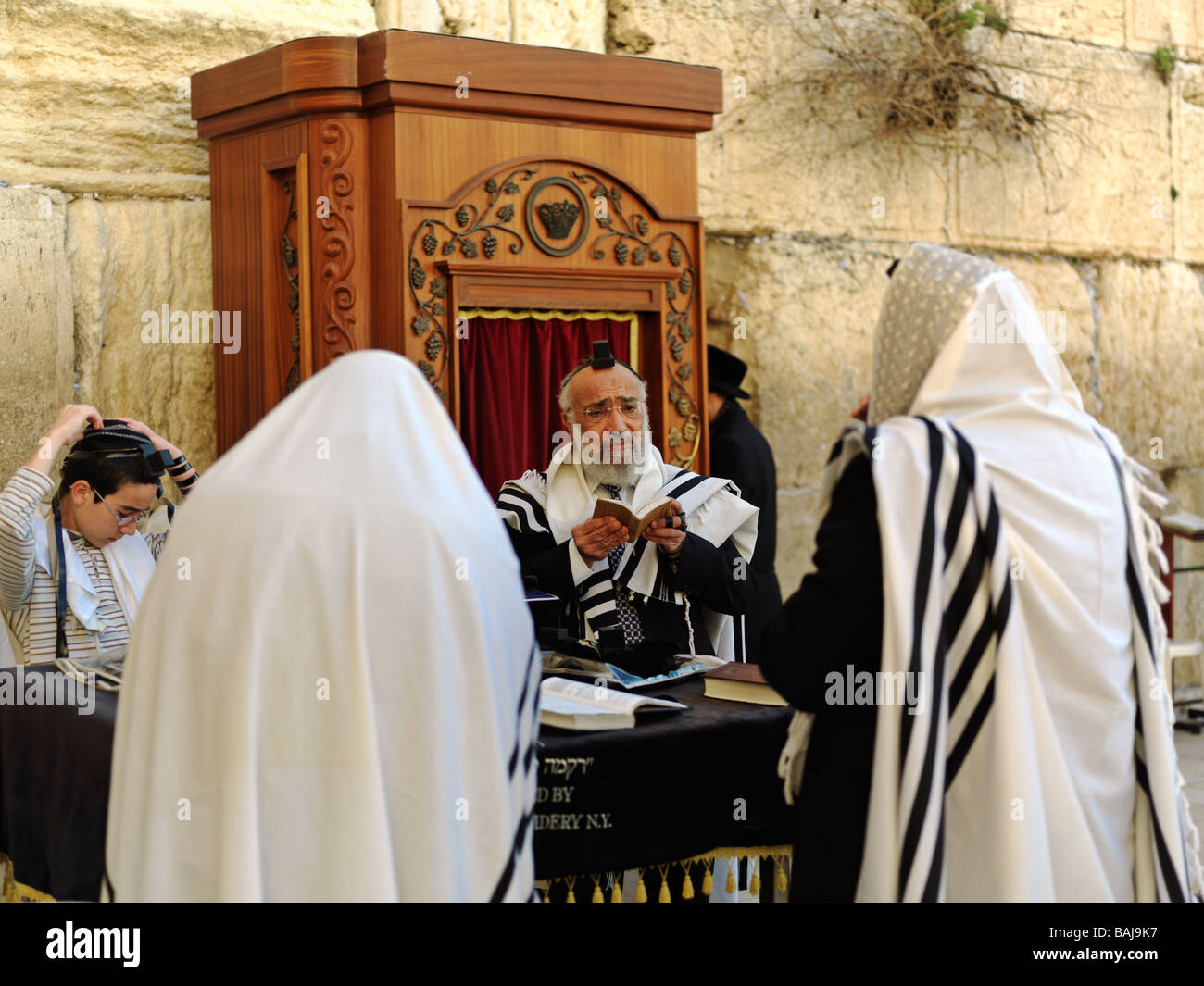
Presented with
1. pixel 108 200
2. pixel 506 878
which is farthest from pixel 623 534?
pixel 108 200

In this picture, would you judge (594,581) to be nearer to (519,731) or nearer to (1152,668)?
(519,731)

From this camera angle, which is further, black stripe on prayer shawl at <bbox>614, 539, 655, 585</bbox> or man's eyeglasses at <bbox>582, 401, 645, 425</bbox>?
man's eyeglasses at <bbox>582, 401, 645, 425</bbox>

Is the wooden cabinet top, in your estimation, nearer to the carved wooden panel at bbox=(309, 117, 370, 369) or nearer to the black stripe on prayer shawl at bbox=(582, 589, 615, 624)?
the carved wooden panel at bbox=(309, 117, 370, 369)

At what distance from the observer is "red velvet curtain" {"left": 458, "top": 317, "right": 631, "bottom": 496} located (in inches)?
192

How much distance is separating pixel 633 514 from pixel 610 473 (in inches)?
18.1

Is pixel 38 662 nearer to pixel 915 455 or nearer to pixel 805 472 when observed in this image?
pixel 915 455

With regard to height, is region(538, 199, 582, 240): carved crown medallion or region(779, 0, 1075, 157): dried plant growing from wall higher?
region(779, 0, 1075, 157): dried plant growing from wall

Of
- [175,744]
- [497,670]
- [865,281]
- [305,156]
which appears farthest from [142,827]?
[865,281]

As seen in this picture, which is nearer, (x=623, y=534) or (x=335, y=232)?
(x=623, y=534)

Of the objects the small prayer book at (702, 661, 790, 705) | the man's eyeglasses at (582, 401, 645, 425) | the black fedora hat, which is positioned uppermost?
the black fedora hat

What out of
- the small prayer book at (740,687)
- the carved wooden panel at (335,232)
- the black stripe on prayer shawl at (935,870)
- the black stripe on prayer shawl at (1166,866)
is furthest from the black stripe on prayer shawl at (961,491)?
the carved wooden panel at (335,232)

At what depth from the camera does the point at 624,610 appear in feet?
12.5

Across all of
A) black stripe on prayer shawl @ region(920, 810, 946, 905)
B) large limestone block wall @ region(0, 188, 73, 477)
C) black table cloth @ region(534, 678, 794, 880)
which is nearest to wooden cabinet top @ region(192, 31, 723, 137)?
large limestone block wall @ region(0, 188, 73, 477)

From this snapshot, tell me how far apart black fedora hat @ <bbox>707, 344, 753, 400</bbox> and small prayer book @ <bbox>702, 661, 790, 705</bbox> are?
98.9 inches
